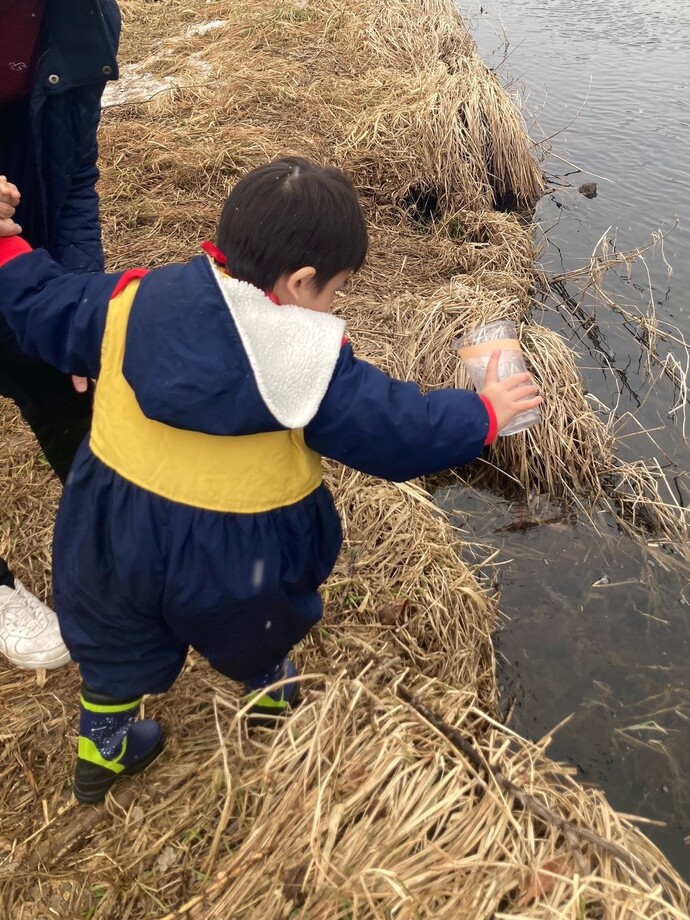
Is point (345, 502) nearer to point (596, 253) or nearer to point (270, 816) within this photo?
point (270, 816)

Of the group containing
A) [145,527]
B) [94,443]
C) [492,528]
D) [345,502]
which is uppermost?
[94,443]

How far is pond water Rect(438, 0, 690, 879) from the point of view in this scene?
8.40 feet

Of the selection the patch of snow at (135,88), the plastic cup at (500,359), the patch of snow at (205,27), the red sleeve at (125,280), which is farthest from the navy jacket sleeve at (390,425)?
the patch of snow at (205,27)

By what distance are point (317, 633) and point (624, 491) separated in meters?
1.93

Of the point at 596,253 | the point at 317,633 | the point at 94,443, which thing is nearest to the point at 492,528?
the point at 317,633

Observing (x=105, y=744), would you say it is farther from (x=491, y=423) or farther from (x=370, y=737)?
(x=491, y=423)

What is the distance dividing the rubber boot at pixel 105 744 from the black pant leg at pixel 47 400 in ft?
2.96

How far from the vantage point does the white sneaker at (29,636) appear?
86.8 inches

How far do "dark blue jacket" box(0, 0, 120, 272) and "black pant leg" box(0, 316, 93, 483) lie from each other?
36 centimetres

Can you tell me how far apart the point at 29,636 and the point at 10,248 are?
1.27 meters

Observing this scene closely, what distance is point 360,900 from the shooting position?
61.8 inches

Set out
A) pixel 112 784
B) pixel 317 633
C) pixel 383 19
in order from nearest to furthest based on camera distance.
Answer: pixel 112 784 < pixel 317 633 < pixel 383 19

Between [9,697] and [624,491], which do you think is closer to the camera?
[9,697]

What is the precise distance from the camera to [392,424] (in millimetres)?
1380
